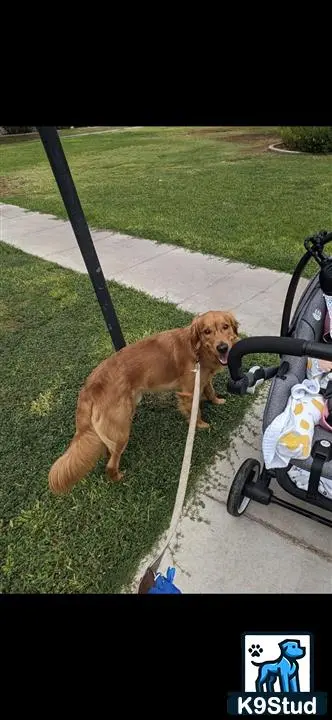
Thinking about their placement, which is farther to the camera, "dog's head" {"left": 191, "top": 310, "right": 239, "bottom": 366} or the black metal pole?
"dog's head" {"left": 191, "top": 310, "right": 239, "bottom": 366}

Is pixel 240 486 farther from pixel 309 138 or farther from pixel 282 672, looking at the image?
pixel 309 138

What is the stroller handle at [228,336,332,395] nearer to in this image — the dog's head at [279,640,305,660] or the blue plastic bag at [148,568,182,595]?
the blue plastic bag at [148,568,182,595]

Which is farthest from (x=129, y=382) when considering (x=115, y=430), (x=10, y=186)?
(x=10, y=186)

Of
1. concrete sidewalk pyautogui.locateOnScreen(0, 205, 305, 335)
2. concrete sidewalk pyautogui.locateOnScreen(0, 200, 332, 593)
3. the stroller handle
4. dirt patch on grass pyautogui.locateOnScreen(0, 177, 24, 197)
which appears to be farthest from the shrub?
the stroller handle

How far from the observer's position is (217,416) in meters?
3.23

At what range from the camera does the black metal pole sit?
2.40 metres

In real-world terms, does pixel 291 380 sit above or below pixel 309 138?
below

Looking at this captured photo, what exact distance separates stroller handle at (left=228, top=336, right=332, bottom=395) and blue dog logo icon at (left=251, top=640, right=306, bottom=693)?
1.02m

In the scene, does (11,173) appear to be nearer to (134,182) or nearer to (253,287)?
(134,182)

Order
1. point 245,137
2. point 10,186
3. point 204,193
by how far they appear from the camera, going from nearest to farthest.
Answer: point 204,193 → point 10,186 → point 245,137

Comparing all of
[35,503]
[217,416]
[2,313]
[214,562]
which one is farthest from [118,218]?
[214,562]

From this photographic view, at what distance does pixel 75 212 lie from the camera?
105 inches

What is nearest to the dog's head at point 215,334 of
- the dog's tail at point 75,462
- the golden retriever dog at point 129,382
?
the golden retriever dog at point 129,382

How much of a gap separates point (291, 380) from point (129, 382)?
93cm
